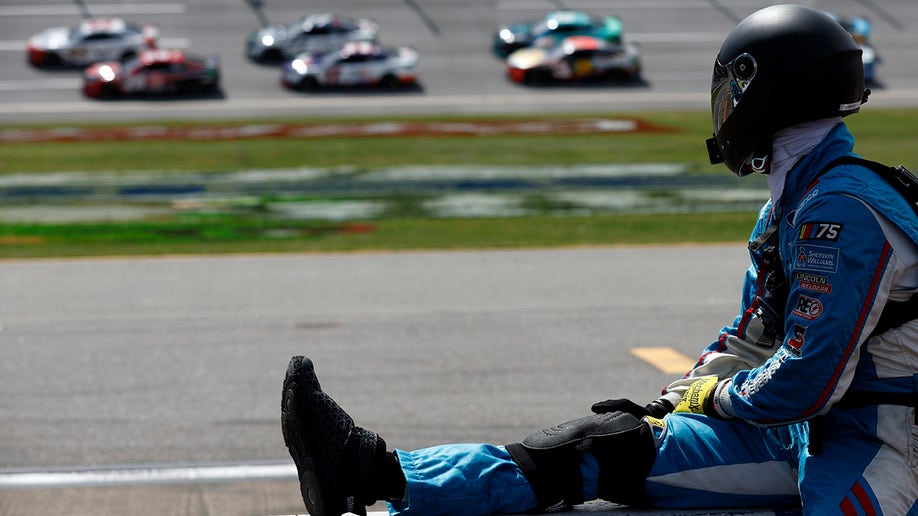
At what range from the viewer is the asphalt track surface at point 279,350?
217 inches

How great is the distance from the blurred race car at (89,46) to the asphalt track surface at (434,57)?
Result: 0.62 metres

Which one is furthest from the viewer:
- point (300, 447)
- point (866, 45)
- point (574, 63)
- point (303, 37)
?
point (303, 37)

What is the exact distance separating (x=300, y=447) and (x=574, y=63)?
29.5 meters

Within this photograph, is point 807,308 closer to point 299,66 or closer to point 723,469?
point 723,469

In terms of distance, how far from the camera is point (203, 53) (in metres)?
34.8

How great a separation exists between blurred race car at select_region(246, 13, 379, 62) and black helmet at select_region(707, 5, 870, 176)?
100ft

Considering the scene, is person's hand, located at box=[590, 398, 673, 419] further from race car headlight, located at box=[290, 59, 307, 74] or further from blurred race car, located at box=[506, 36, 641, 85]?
blurred race car, located at box=[506, 36, 641, 85]

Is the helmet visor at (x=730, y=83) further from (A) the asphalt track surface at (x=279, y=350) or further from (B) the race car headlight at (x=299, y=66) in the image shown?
(B) the race car headlight at (x=299, y=66)

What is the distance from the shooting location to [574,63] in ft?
105

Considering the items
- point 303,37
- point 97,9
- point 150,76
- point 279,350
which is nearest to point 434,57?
point 303,37

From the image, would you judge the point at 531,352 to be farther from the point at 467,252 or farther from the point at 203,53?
the point at 203,53

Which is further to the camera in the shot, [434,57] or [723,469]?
[434,57]

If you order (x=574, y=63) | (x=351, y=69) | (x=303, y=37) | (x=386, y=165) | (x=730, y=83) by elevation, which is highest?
(x=303, y=37)

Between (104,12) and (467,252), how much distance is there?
30.7 m
